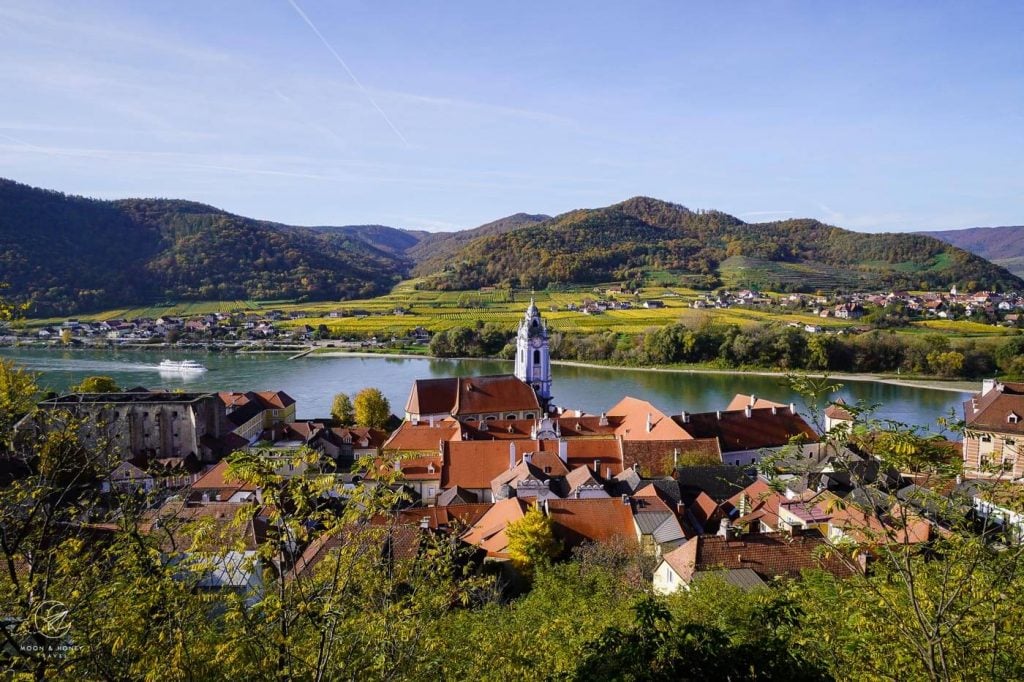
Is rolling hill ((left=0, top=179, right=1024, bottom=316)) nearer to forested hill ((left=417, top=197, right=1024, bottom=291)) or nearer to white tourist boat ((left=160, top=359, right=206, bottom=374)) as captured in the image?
forested hill ((left=417, top=197, right=1024, bottom=291))

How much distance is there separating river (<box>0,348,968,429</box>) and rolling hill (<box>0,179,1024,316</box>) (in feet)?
88.2

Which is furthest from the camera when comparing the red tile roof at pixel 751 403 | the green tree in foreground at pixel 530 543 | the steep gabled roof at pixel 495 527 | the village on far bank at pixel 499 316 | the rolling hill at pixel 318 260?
the rolling hill at pixel 318 260

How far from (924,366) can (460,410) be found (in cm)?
2867

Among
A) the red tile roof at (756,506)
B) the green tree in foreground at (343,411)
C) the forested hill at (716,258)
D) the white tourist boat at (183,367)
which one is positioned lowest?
the white tourist boat at (183,367)

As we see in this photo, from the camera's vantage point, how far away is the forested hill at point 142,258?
69.4 meters

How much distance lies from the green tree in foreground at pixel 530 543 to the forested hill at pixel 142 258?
68.5 m

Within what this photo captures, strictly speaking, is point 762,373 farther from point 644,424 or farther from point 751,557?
point 751,557

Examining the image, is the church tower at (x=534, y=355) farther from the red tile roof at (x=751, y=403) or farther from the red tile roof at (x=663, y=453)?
the red tile roof at (x=663, y=453)

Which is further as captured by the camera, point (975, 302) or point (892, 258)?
point (892, 258)

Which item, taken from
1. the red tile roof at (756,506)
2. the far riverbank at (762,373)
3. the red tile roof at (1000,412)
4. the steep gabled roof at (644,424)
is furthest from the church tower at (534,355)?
the red tile roof at (1000,412)

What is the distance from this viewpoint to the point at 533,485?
14.2 m

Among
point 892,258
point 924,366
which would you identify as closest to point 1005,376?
point 924,366

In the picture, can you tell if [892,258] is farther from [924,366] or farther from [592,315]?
[924,366]

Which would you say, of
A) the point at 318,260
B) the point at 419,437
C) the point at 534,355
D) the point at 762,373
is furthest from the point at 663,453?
the point at 318,260
